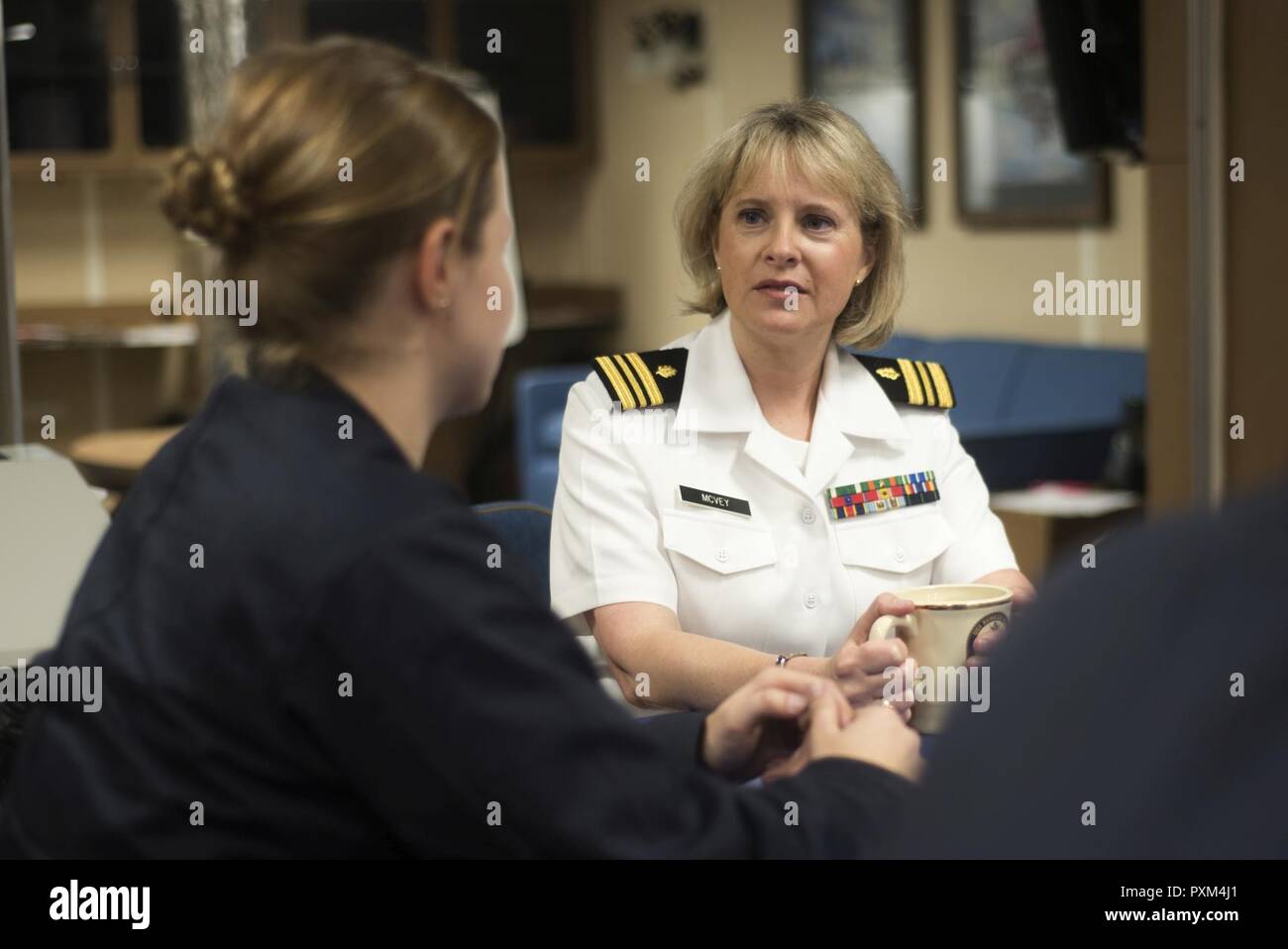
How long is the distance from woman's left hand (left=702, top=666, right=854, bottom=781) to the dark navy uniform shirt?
11cm

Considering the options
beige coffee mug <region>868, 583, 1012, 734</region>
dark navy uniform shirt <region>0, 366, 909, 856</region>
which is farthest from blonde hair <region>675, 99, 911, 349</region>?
dark navy uniform shirt <region>0, 366, 909, 856</region>

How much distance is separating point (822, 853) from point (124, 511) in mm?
457

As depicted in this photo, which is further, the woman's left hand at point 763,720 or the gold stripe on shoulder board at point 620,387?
the gold stripe on shoulder board at point 620,387

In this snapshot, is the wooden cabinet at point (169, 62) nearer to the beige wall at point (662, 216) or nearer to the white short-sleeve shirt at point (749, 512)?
the beige wall at point (662, 216)

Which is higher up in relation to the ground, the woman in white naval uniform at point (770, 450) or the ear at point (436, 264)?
the ear at point (436, 264)

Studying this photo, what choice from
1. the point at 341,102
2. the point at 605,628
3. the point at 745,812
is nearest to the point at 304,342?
the point at 341,102

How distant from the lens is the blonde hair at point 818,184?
1357 millimetres

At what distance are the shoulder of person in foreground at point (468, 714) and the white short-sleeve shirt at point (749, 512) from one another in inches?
21.6

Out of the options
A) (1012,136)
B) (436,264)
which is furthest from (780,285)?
(1012,136)

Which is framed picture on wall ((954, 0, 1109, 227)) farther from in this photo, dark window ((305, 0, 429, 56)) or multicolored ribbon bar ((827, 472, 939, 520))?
multicolored ribbon bar ((827, 472, 939, 520))

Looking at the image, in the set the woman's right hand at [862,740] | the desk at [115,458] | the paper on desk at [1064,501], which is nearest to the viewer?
the woman's right hand at [862,740]

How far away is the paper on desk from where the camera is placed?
10.6 ft

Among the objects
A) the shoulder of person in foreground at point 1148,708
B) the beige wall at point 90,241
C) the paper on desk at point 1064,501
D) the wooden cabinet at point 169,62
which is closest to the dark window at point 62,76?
the wooden cabinet at point 169,62
